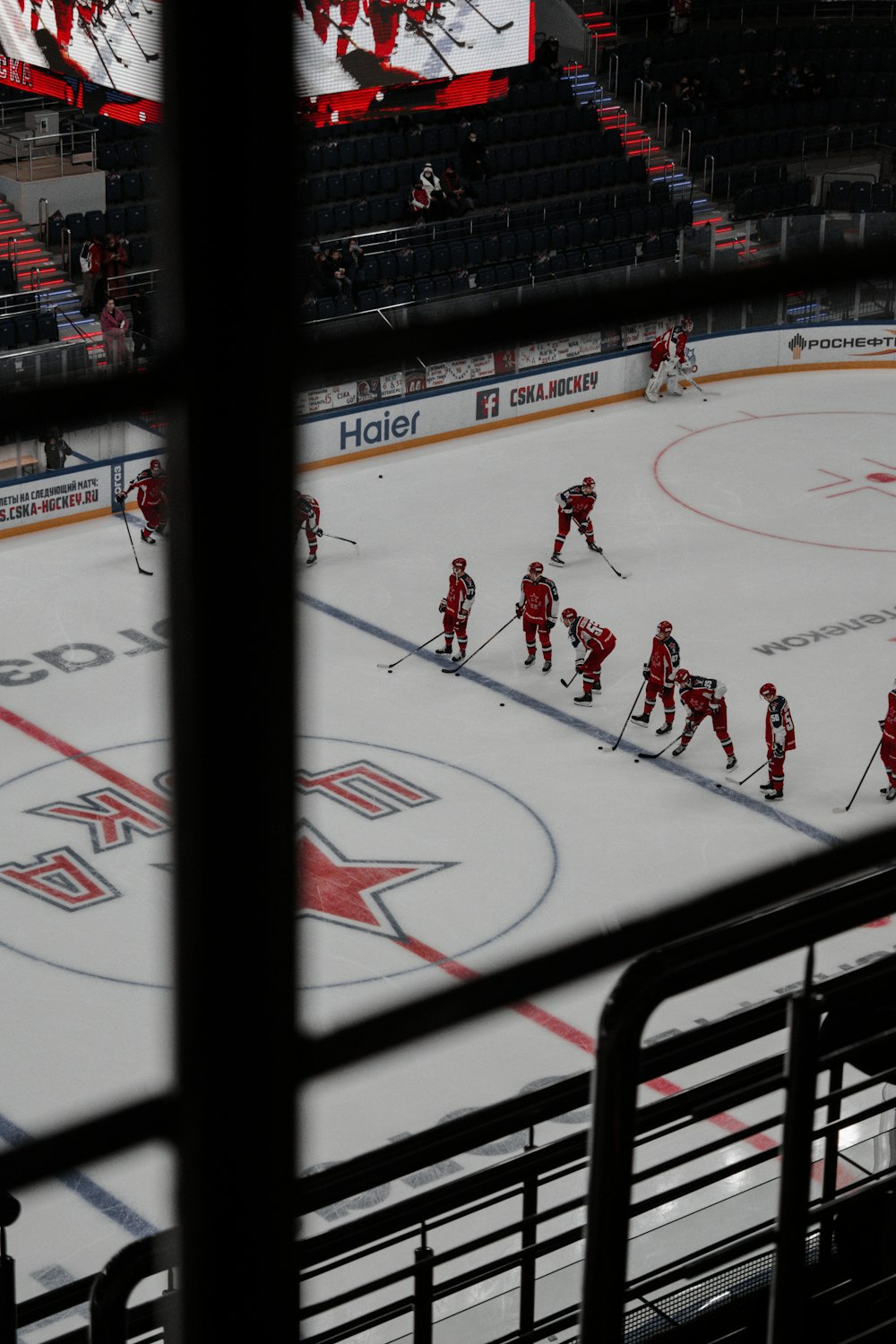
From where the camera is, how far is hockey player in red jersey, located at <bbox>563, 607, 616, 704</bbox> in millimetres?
14508

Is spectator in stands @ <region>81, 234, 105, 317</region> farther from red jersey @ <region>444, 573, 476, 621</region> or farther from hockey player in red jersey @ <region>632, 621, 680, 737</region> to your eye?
hockey player in red jersey @ <region>632, 621, 680, 737</region>

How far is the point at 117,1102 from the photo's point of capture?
3.64ft

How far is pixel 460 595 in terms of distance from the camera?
15.1m

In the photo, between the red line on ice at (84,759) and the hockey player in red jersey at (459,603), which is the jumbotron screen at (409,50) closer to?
the hockey player in red jersey at (459,603)

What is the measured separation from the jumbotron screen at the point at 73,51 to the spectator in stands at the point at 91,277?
1.55 m

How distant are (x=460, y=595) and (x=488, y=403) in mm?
7069

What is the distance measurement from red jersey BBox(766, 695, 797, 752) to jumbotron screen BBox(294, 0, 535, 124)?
36.2 feet

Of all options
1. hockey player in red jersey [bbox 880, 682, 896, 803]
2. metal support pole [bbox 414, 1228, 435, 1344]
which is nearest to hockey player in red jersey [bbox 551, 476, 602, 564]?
hockey player in red jersey [bbox 880, 682, 896, 803]

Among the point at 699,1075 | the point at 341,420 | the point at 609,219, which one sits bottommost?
the point at 699,1075

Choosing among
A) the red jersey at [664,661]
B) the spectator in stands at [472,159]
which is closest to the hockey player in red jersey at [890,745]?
the red jersey at [664,661]

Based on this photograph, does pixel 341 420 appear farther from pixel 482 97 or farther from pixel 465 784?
pixel 465 784

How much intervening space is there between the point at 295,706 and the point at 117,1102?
248 millimetres

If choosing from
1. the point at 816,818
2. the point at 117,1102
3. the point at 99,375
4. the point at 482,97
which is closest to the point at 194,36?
the point at 99,375

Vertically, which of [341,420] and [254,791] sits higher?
[254,791]
